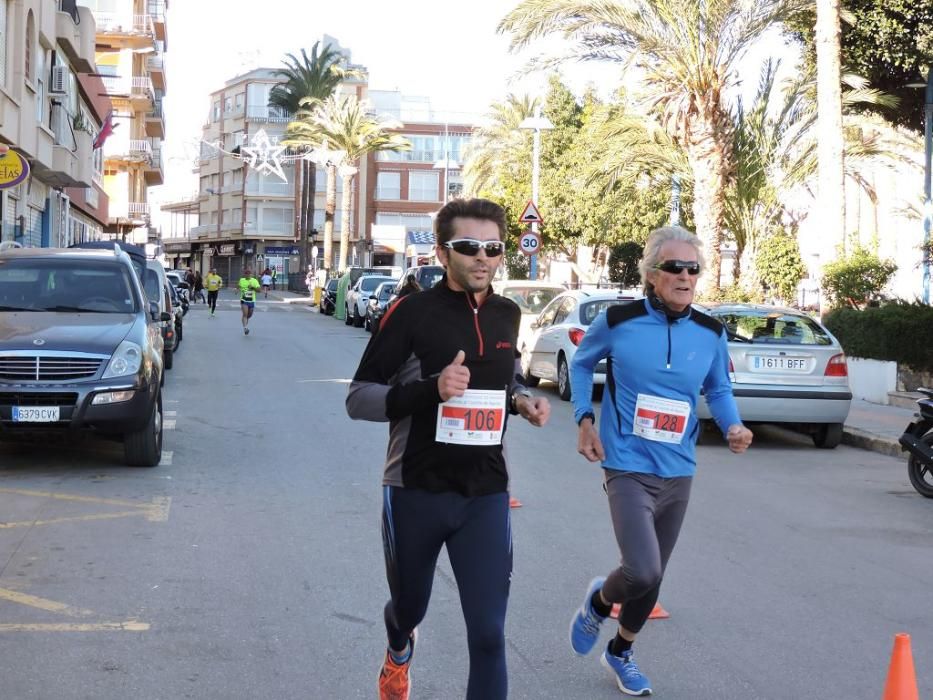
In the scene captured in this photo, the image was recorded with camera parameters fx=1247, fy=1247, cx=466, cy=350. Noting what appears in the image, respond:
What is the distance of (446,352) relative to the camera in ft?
13.0

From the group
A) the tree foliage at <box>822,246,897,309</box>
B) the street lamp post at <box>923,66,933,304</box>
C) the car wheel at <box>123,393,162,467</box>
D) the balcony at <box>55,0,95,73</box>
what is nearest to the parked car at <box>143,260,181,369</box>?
the car wheel at <box>123,393,162,467</box>

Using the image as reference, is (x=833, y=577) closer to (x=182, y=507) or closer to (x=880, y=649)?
(x=880, y=649)

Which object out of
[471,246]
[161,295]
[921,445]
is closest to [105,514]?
[471,246]

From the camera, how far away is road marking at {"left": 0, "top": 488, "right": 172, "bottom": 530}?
8.02m

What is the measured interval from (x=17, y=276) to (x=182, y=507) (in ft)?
12.5

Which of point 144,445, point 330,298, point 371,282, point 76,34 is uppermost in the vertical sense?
point 76,34

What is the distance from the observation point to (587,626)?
5141mm

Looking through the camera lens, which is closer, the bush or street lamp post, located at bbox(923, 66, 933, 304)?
the bush

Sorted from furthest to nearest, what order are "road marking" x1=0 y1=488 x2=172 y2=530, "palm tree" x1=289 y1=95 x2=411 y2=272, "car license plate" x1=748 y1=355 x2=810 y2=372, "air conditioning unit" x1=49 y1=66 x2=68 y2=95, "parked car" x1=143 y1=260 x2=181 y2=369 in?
"palm tree" x1=289 y1=95 x2=411 y2=272, "air conditioning unit" x1=49 y1=66 x2=68 y2=95, "parked car" x1=143 y1=260 x2=181 y2=369, "car license plate" x1=748 y1=355 x2=810 y2=372, "road marking" x1=0 y1=488 x2=172 y2=530

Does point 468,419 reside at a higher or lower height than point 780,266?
lower

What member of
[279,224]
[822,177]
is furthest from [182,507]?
[279,224]

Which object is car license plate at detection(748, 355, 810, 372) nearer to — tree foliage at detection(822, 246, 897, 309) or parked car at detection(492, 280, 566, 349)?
tree foliage at detection(822, 246, 897, 309)

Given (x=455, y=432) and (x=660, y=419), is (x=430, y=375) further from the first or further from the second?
(x=660, y=419)

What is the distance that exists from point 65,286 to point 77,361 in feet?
5.57
